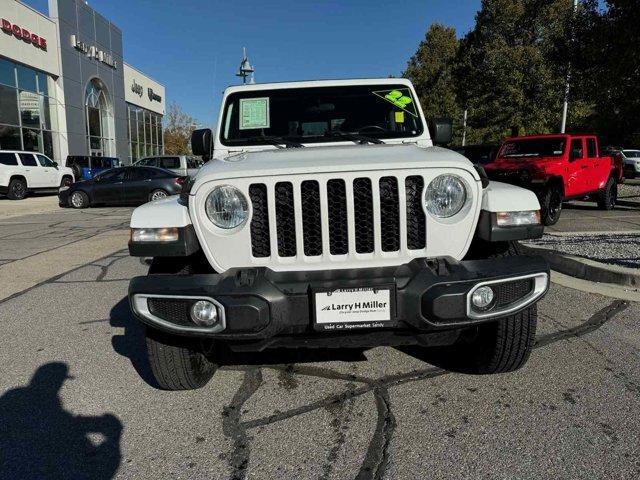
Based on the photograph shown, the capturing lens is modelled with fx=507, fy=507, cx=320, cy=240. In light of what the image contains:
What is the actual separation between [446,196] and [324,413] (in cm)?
134

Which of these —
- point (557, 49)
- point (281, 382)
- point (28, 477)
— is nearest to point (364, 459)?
point (281, 382)

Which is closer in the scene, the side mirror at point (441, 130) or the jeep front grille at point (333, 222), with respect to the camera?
the jeep front grille at point (333, 222)

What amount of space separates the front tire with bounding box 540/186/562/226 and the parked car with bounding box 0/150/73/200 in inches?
686

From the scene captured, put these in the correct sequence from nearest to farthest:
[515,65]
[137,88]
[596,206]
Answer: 1. [596,206]
2. [515,65]
3. [137,88]

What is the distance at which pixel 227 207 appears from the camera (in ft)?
8.63

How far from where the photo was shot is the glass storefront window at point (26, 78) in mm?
23188

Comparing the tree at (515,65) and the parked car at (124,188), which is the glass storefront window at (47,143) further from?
the tree at (515,65)

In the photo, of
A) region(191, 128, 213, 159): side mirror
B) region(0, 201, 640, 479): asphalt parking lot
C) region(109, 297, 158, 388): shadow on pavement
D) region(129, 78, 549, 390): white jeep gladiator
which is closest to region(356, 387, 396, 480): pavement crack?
region(0, 201, 640, 479): asphalt parking lot

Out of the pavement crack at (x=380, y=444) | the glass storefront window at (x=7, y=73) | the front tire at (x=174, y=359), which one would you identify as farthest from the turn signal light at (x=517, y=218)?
the glass storefront window at (x=7, y=73)

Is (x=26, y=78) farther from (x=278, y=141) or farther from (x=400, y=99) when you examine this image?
(x=400, y=99)

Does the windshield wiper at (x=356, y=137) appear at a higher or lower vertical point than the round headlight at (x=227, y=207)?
higher

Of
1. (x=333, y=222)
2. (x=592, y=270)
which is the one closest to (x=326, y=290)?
(x=333, y=222)

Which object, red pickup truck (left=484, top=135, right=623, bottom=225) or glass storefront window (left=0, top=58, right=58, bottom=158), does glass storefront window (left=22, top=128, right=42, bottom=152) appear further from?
red pickup truck (left=484, top=135, right=623, bottom=225)

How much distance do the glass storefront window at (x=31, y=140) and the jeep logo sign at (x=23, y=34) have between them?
4077mm
